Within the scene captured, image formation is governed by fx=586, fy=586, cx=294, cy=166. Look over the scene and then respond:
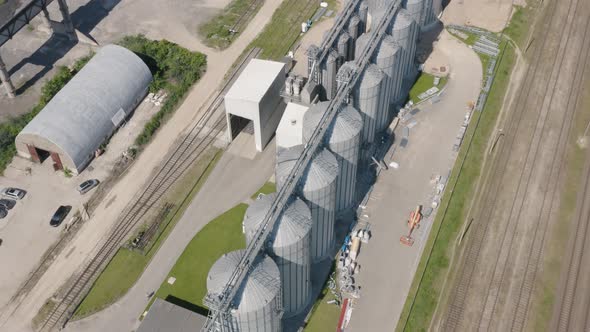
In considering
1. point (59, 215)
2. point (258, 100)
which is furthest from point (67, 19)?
point (258, 100)

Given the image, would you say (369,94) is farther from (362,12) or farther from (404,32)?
(362,12)

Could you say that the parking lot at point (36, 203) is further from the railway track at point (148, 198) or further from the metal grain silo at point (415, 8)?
the metal grain silo at point (415, 8)

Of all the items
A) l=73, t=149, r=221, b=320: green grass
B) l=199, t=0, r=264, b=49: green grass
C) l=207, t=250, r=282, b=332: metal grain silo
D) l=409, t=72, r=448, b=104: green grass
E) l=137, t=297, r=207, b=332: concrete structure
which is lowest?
l=73, t=149, r=221, b=320: green grass

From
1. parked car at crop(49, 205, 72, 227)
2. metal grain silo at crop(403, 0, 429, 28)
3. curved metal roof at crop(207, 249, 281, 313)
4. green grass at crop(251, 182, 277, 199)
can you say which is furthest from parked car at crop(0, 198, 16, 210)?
metal grain silo at crop(403, 0, 429, 28)

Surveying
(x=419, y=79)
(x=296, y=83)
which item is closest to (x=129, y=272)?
(x=296, y=83)

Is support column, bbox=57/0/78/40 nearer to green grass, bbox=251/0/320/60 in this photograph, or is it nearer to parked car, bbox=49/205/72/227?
green grass, bbox=251/0/320/60

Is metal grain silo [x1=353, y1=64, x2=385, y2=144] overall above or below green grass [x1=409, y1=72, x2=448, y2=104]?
above

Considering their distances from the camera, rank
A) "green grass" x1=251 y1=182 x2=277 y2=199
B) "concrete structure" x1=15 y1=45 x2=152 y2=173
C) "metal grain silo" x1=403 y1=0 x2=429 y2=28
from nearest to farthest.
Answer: "green grass" x1=251 y1=182 x2=277 y2=199 → "concrete structure" x1=15 y1=45 x2=152 y2=173 → "metal grain silo" x1=403 y1=0 x2=429 y2=28
